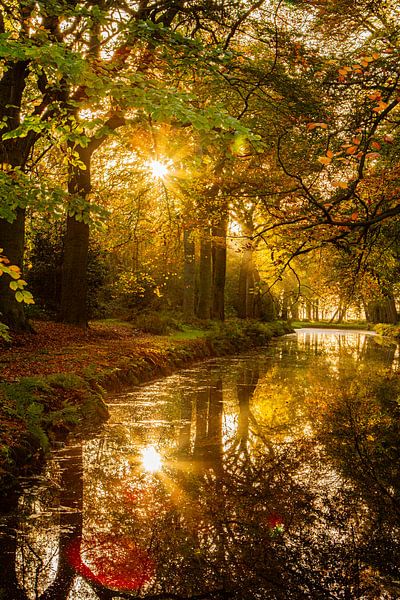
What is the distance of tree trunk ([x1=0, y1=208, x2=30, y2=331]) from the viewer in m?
12.8

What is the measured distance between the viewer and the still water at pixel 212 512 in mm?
3971

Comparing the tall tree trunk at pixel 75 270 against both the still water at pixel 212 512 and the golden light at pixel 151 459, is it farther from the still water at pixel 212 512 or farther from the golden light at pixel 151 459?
the golden light at pixel 151 459

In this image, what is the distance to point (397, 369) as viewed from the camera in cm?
1809

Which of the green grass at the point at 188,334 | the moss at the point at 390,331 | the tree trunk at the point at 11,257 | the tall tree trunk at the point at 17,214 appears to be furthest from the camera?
the moss at the point at 390,331

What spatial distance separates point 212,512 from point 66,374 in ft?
15.8

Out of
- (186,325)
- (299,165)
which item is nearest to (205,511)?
(299,165)

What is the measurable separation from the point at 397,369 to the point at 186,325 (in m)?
9.06

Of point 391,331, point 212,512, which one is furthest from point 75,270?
point 391,331

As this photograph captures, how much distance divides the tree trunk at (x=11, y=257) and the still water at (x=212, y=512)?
4.73m

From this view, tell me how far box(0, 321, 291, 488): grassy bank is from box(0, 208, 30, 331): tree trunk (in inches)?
22.2

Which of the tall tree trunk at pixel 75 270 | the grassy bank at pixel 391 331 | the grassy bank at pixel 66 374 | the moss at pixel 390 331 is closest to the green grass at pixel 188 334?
the grassy bank at pixel 66 374

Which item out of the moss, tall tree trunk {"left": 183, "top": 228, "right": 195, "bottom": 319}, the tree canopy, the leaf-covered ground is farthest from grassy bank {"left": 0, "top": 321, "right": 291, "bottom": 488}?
the moss

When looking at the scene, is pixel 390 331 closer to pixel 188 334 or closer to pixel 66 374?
pixel 188 334

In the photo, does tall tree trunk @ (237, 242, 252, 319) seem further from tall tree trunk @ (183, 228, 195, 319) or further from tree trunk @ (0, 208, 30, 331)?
tree trunk @ (0, 208, 30, 331)
